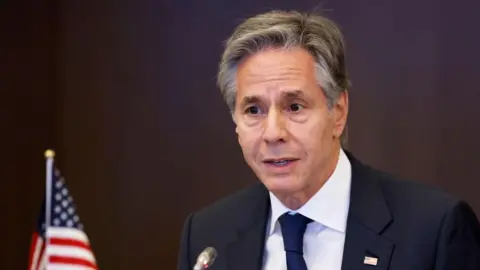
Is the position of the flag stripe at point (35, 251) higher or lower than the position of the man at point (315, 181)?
lower

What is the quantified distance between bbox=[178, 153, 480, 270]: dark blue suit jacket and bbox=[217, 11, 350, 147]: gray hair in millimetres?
252

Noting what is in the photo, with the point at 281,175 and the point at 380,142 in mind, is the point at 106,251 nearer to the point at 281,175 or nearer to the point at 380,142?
the point at 380,142

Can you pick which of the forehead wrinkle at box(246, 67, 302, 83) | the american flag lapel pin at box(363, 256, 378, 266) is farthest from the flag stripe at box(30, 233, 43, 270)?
the american flag lapel pin at box(363, 256, 378, 266)

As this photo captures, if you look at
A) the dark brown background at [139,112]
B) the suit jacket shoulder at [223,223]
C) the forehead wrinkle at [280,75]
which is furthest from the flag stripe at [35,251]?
the dark brown background at [139,112]

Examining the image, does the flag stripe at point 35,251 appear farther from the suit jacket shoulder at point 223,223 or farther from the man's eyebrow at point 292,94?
the man's eyebrow at point 292,94

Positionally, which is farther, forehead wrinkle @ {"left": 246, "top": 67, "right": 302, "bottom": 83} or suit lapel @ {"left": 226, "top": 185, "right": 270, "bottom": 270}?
suit lapel @ {"left": 226, "top": 185, "right": 270, "bottom": 270}

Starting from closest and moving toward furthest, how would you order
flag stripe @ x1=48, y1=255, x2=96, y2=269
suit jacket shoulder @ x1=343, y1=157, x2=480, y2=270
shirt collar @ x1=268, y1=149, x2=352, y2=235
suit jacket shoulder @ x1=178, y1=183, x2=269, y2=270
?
flag stripe @ x1=48, y1=255, x2=96, y2=269 < suit jacket shoulder @ x1=343, y1=157, x2=480, y2=270 < shirt collar @ x1=268, y1=149, x2=352, y2=235 < suit jacket shoulder @ x1=178, y1=183, x2=269, y2=270

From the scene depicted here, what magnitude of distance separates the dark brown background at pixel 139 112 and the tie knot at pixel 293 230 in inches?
31.5

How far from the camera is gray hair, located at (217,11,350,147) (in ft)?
5.83

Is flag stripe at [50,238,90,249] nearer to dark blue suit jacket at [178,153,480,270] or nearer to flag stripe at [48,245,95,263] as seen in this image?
flag stripe at [48,245,95,263]

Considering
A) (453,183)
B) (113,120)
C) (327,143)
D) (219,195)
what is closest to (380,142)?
(453,183)

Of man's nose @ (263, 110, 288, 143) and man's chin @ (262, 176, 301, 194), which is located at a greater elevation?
man's nose @ (263, 110, 288, 143)

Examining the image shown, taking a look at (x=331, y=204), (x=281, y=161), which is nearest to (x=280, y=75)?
(x=281, y=161)

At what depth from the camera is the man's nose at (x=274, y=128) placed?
172cm
